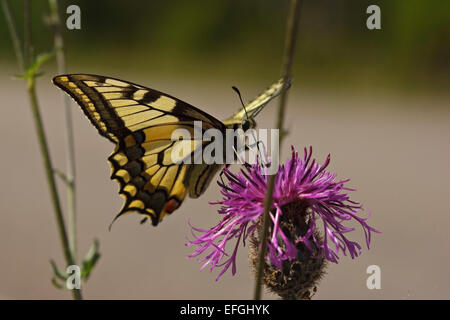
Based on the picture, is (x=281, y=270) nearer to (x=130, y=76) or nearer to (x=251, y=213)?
(x=251, y=213)

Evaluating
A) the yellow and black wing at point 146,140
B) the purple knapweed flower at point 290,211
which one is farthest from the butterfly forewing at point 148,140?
the purple knapweed flower at point 290,211

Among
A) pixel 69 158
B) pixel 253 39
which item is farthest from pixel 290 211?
pixel 253 39

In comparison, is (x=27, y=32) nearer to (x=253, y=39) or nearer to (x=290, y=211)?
(x=290, y=211)

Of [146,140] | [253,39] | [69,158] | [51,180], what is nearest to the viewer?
[51,180]

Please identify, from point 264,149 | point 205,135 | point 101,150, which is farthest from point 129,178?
point 101,150

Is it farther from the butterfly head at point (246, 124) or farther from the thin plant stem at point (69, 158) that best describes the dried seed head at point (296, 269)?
the thin plant stem at point (69, 158)
